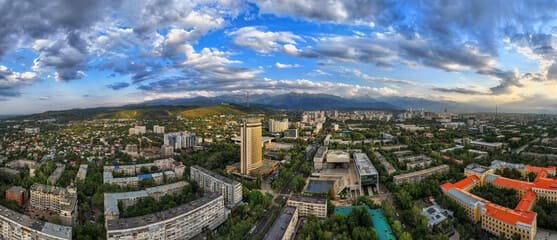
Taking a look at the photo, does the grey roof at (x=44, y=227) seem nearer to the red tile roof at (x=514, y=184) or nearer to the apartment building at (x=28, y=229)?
the apartment building at (x=28, y=229)

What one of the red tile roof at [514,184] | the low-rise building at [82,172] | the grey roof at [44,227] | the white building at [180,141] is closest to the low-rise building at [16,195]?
the low-rise building at [82,172]

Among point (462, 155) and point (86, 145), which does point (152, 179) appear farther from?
point (462, 155)

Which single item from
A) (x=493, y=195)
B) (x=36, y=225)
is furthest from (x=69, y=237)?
(x=493, y=195)

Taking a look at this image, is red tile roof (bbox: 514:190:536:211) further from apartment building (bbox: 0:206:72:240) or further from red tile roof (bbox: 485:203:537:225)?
apartment building (bbox: 0:206:72:240)

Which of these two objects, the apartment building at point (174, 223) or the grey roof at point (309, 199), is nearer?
the apartment building at point (174, 223)

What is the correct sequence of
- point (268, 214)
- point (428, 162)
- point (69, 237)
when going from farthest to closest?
1. point (428, 162)
2. point (268, 214)
3. point (69, 237)

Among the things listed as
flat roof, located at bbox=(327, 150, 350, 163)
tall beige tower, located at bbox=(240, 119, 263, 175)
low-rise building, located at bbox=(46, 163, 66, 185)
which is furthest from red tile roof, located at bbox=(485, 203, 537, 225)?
low-rise building, located at bbox=(46, 163, 66, 185)
